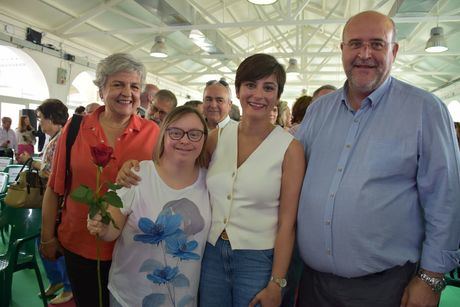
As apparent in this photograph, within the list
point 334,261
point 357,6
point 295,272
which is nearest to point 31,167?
point 295,272

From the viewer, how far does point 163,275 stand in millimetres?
1208

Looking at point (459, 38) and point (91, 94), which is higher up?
point (459, 38)

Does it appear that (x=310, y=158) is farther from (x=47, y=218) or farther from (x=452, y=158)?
(x=47, y=218)

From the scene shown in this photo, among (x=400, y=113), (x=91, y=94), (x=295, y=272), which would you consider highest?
(x=91, y=94)

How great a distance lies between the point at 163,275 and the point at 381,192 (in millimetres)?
828

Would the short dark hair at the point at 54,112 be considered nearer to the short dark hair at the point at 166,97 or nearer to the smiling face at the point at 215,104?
the short dark hair at the point at 166,97

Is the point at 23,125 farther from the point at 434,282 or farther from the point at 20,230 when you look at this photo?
the point at 434,282

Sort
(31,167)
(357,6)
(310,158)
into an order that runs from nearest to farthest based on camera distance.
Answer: (310,158) < (31,167) < (357,6)

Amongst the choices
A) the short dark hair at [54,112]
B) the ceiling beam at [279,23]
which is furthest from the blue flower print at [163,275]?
the ceiling beam at [279,23]

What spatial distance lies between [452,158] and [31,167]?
2.29m

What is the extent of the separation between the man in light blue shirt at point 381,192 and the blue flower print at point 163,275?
52 cm

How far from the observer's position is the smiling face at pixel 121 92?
154 cm

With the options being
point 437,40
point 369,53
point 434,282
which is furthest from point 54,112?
point 437,40

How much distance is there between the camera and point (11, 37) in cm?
651
